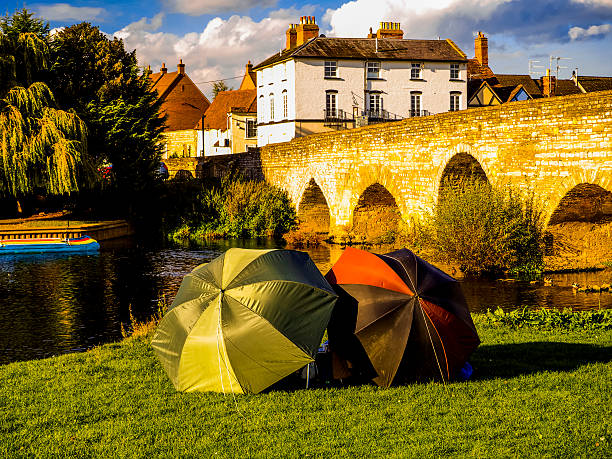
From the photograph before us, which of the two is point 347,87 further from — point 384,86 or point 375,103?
point 384,86

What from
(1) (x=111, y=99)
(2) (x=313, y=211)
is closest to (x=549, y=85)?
(2) (x=313, y=211)

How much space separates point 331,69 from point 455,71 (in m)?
8.78

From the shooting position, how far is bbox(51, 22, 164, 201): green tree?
33062 mm

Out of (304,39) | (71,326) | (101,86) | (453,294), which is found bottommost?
(71,326)

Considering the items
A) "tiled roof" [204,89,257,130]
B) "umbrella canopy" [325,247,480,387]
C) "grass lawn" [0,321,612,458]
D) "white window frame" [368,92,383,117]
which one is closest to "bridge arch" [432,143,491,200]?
"grass lawn" [0,321,612,458]

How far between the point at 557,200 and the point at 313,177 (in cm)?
1506

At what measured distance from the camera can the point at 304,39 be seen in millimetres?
Answer: 49125

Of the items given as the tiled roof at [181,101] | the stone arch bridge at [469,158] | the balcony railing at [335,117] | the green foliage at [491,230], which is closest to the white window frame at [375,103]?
the balcony railing at [335,117]

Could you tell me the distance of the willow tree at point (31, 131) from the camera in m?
27.6

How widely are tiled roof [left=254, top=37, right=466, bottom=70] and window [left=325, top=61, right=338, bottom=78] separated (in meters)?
0.49

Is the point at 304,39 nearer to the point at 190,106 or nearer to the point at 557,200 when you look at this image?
the point at 190,106

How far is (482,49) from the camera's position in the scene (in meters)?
59.0

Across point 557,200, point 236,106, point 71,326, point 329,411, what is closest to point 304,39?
point 236,106

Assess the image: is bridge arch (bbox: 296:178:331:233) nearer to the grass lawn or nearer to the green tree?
the green tree
